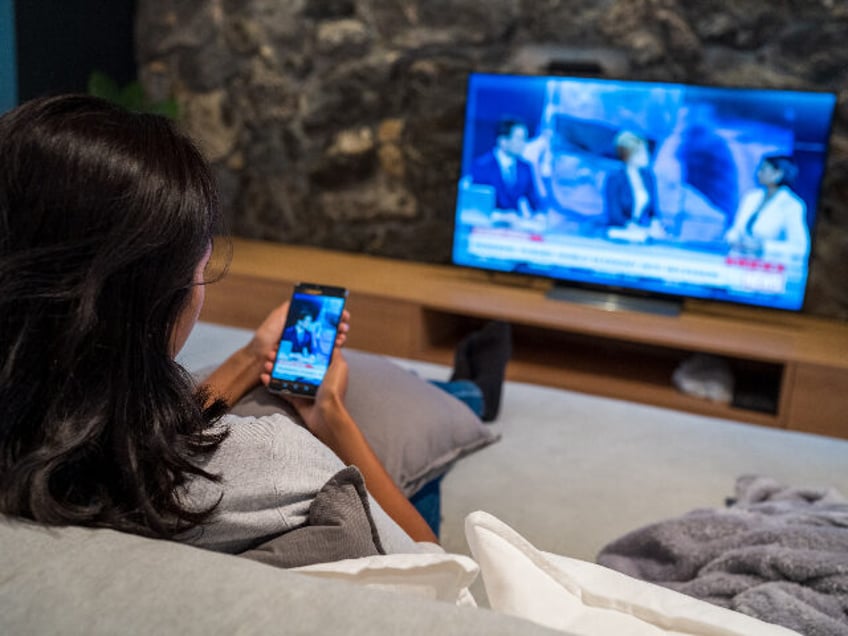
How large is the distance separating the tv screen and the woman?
2669 millimetres

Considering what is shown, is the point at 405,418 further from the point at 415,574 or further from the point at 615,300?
the point at 615,300

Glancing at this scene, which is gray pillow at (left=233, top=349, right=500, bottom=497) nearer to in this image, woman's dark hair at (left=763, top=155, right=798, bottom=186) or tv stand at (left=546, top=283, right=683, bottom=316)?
tv stand at (left=546, top=283, right=683, bottom=316)

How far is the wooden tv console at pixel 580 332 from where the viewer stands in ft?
9.73

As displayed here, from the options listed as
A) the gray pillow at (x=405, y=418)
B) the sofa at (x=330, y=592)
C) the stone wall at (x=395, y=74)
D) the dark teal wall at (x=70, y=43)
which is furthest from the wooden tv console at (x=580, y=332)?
the sofa at (x=330, y=592)

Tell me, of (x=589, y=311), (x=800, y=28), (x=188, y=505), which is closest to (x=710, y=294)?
(x=589, y=311)

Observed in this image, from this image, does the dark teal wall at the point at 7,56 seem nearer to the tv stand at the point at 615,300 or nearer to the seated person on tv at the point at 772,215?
the tv stand at the point at 615,300

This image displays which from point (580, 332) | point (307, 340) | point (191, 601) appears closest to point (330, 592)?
point (191, 601)

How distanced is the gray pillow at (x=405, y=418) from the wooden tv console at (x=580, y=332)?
1356 millimetres

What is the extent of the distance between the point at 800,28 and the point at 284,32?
2082mm

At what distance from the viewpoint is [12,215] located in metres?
0.72

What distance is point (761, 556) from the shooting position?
1.18m

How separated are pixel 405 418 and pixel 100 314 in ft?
3.07

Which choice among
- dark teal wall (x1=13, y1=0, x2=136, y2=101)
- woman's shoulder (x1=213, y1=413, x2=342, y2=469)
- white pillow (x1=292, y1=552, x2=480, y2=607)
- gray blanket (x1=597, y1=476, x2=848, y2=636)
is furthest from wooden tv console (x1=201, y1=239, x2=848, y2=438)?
white pillow (x1=292, y1=552, x2=480, y2=607)

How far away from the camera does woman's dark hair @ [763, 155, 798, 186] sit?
10.1 feet
